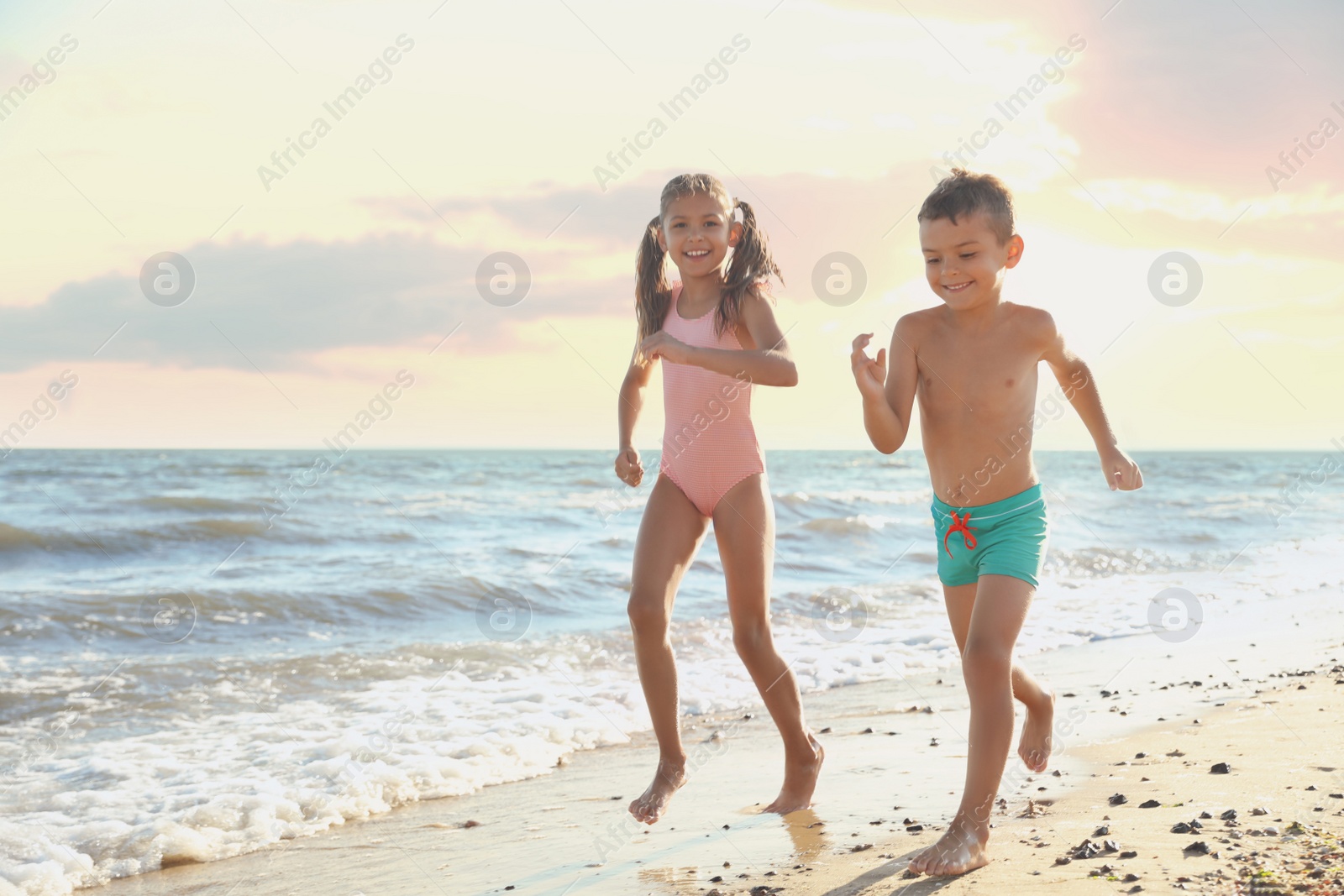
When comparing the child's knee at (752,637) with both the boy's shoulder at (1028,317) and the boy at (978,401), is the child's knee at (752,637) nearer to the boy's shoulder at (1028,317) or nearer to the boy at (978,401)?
the boy at (978,401)

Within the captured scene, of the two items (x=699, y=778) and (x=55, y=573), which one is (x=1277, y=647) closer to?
(x=699, y=778)

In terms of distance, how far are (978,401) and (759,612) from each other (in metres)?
1.14

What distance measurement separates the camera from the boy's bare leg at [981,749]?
314 cm

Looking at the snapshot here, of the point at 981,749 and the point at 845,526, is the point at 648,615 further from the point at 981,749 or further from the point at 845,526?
the point at 845,526

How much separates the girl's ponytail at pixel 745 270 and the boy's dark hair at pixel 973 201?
33.9 inches

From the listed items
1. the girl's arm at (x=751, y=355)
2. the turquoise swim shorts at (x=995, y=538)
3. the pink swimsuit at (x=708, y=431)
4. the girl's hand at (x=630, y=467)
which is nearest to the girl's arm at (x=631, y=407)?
the girl's hand at (x=630, y=467)

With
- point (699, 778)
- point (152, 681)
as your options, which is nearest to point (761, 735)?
point (699, 778)

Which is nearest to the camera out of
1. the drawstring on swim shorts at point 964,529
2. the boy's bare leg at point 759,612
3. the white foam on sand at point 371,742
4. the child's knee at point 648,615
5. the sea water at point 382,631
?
the drawstring on swim shorts at point 964,529

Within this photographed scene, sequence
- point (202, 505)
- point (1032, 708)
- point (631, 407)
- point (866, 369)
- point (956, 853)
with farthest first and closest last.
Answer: point (202, 505), point (631, 407), point (1032, 708), point (866, 369), point (956, 853)

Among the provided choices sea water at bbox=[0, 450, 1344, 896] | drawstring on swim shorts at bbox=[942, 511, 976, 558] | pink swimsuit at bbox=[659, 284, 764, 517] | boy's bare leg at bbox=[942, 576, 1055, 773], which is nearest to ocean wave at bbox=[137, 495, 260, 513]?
Result: sea water at bbox=[0, 450, 1344, 896]

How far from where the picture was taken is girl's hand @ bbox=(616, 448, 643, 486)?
13.3ft

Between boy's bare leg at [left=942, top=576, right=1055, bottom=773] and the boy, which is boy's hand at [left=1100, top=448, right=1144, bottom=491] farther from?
boy's bare leg at [left=942, top=576, right=1055, bottom=773]

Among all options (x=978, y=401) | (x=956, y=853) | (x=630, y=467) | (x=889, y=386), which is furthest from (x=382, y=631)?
(x=956, y=853)

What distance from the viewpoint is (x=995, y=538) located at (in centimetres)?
348
